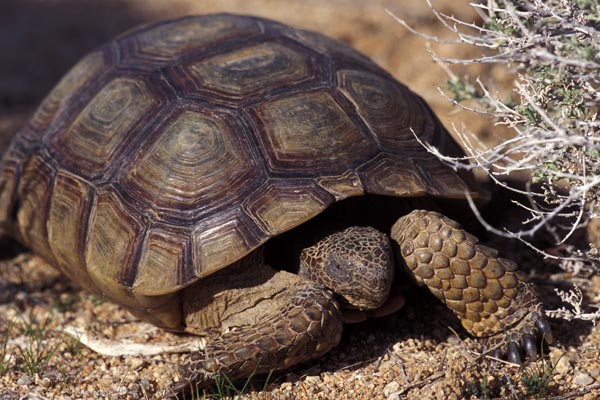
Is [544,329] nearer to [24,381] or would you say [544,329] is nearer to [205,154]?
[205,154]

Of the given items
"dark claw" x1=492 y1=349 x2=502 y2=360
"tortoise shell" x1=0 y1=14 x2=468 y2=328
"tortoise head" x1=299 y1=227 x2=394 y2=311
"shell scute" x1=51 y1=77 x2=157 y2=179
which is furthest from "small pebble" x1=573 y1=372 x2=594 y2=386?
"shell scute" x1=51 y1=77 x2=157 y2=179

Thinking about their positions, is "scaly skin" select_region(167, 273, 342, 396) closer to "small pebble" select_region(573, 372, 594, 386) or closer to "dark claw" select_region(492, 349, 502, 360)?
"dark claw" select_region(492, 349, 502, 360)

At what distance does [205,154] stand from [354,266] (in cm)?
94

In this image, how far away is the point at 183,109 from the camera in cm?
368

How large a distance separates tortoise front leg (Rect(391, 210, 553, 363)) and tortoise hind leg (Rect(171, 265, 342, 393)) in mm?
498

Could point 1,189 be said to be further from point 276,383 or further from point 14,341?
point 276,383

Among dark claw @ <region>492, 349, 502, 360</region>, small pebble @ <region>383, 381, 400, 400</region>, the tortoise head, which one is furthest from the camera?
dark claw @ <region>492, 349, 502, 360</region>

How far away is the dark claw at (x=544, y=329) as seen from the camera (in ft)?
10.9

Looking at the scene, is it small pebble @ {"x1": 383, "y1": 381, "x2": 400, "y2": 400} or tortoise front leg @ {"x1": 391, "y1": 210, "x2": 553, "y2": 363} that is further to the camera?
tortoise front leg @ {"x1": 391, "y1": 210, "x2": 553, "y2": 363}

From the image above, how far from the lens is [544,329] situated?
3322mm

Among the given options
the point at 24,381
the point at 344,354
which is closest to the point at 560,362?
the point at 344,354

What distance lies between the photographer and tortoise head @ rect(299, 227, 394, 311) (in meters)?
3.19

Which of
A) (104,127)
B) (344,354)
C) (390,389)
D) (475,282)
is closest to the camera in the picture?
(390,389)

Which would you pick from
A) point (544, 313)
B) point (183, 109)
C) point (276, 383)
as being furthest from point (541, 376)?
point (183, 109)
